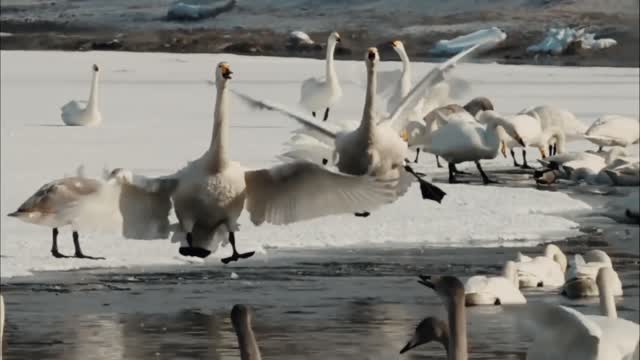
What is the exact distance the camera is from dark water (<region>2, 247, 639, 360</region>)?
30.5ft

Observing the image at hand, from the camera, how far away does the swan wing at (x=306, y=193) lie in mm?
10250

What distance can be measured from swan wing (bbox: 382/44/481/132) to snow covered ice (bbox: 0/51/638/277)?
1228 mm

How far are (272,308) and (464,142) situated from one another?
6.87 m

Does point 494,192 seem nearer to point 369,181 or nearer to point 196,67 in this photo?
point 369,181

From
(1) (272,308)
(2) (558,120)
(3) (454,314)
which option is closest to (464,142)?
(2) (558,120)

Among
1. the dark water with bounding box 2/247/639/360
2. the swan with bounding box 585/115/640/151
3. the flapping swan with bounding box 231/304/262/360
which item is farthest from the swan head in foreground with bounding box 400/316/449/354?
the swan with bounding box 585/115/640/151

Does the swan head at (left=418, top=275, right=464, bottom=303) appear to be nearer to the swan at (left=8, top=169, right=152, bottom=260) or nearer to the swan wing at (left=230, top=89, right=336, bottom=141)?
the swan at (left=8, top=169, right=152, bottom=260)

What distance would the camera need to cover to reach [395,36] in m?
41.6

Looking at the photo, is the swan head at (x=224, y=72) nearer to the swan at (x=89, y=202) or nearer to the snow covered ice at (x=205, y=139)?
the swan at (x=89, y=202)

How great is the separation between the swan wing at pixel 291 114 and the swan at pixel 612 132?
730 centimetres

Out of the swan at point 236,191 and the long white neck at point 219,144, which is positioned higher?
the long white neck at point 219,144

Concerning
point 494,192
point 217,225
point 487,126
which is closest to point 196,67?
point 487,126

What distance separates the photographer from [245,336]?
6496mm

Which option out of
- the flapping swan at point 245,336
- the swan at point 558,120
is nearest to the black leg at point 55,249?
the flapping swan at point 245,336
